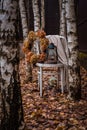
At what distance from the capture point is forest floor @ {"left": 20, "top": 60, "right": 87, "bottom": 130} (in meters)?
6.04

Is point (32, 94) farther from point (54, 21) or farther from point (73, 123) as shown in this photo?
point (54, 21)

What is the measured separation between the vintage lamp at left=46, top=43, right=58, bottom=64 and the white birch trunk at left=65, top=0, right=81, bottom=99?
0.65 m

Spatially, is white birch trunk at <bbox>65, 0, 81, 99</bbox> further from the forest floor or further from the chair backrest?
the chair backrest

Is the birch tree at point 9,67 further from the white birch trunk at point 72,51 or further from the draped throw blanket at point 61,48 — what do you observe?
the draped throw blanket at point 61,48

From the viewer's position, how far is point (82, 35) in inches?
553

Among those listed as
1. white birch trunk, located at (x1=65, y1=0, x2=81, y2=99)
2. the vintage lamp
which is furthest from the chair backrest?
white birch trunk, located at (x1=65, y1=0, x2=81, y2=99)

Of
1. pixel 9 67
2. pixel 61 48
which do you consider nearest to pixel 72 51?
pixel 61 48

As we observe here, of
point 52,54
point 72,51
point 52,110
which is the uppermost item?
point 72,51

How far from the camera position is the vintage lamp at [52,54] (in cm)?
816

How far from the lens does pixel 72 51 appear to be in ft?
24.7

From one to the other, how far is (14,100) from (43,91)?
3.28 m

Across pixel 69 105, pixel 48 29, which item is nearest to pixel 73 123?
pixel 69 105

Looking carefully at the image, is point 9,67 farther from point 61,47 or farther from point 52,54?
point 61,47

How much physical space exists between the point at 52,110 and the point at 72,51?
4.45 feet
